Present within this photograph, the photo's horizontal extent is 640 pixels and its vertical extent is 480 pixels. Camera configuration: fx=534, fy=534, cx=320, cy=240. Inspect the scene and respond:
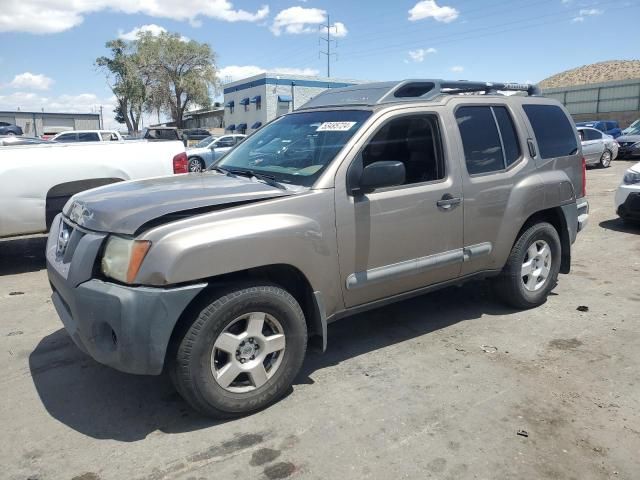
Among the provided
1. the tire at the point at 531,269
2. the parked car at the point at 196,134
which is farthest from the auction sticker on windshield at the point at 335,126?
the parked car at the point at 196,134

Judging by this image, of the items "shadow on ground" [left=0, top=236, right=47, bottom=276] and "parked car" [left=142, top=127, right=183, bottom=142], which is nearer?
"shadow on ground" [left=0, top=236, right=47, bottom=276]

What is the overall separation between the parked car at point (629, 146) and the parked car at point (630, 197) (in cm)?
1423

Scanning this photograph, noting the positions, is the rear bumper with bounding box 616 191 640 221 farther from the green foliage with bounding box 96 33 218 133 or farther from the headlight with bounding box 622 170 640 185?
the green foliage with bounding box 96 33 218 133

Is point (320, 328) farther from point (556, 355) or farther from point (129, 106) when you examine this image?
point (129, 106)

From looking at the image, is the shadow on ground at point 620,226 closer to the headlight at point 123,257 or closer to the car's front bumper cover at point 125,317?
the car's front bumper cover at point 125,317

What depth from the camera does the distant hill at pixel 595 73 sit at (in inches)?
3162

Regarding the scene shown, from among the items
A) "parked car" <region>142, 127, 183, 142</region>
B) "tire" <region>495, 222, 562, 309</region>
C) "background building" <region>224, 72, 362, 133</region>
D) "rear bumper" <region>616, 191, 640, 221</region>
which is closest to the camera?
"tire" <region>495, 222, 562, 309</region>

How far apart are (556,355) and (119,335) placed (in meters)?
3.14

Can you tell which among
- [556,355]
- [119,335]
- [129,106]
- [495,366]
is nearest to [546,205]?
[556,355]

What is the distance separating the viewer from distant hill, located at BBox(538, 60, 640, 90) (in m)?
80.3

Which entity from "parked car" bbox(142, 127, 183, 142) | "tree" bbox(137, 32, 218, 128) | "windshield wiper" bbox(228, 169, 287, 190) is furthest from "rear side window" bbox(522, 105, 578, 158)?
"tree" bbox(137, 32, 218, 128)

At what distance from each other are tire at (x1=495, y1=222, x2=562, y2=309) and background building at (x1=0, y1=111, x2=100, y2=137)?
70.1 m

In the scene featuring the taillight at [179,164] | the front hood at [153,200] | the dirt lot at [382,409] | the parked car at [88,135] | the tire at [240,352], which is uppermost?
the parked car at [88,135]

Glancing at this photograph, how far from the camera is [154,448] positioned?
2.91 meters
